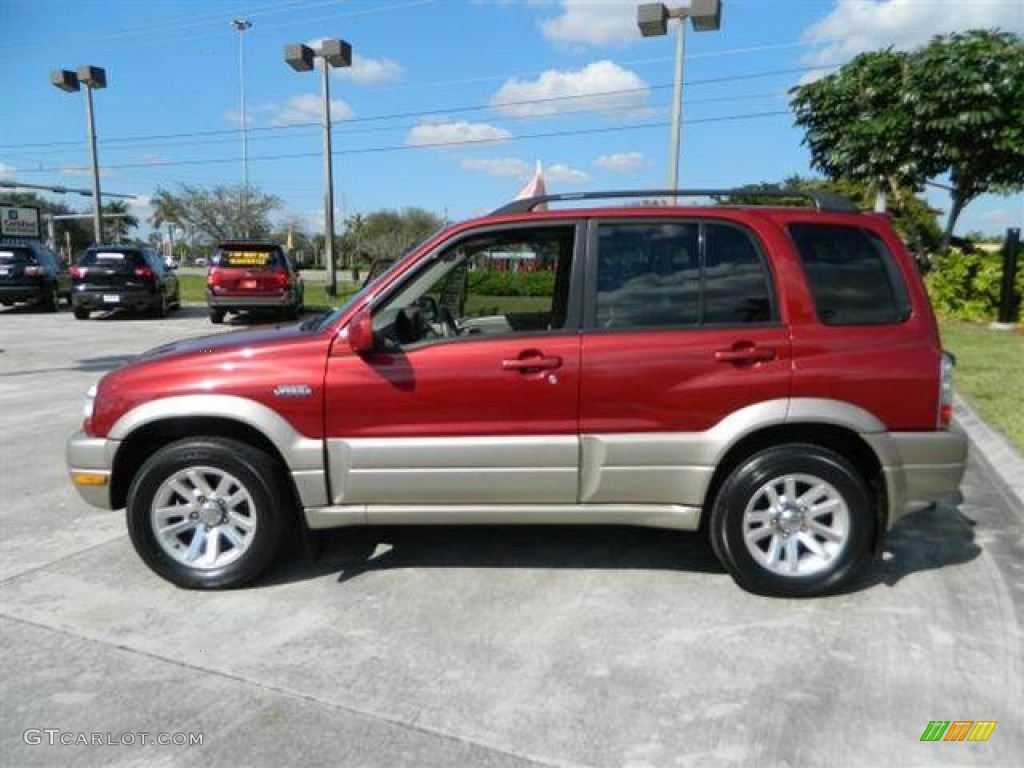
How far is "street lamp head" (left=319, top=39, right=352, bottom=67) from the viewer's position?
23.8 m

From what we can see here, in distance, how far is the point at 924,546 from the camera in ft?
15.0

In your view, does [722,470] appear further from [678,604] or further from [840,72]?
[840,72]

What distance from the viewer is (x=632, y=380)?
3.75m

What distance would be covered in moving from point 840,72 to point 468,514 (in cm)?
1615

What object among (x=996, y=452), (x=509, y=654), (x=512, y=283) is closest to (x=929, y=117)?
(x=996, y=452)

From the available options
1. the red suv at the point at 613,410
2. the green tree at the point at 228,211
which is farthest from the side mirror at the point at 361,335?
the green tree at the point at 228,211

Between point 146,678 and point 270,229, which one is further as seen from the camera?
point 270,229

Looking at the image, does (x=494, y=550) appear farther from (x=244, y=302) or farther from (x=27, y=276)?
(x=27, y=276)

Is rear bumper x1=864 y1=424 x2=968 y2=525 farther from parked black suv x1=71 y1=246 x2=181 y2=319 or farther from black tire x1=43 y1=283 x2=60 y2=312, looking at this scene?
black tire x1=43 y1=283 x2=60 y2=312

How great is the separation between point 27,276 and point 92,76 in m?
11.6

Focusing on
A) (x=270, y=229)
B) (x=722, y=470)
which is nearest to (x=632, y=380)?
(x=722, y=470)

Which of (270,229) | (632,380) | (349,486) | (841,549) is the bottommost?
(841,549)

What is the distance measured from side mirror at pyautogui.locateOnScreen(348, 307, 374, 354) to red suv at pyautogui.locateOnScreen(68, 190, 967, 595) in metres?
0.01

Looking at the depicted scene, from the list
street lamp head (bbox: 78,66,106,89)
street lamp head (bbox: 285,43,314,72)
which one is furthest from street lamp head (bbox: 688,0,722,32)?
street lamp head (bbox: 78,66,106,89)
